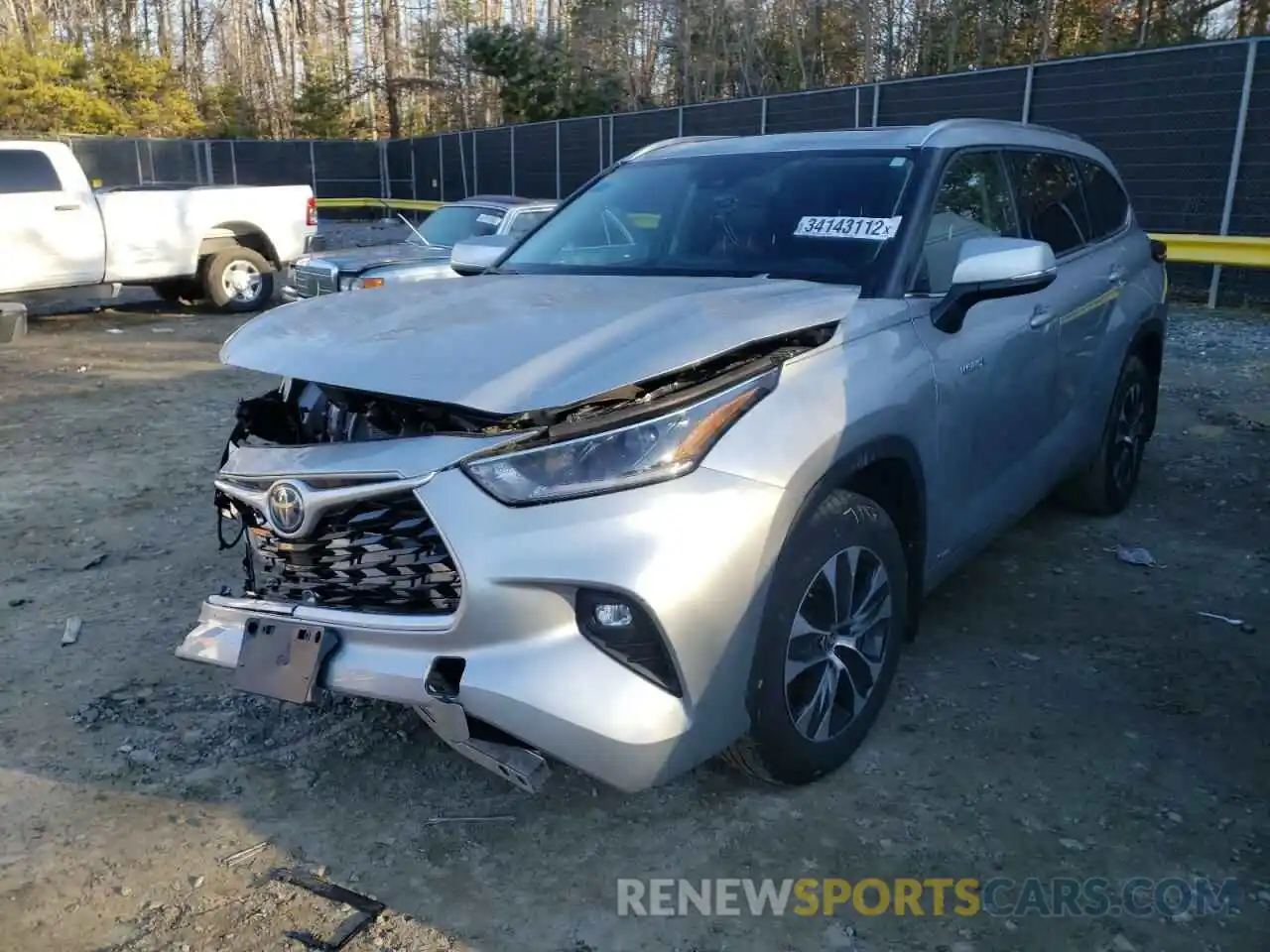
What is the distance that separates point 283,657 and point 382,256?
25.8 feet

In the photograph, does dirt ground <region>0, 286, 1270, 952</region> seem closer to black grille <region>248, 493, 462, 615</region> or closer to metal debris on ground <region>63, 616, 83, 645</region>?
metal debris on ground <region>63, 616, 83, 645</region>

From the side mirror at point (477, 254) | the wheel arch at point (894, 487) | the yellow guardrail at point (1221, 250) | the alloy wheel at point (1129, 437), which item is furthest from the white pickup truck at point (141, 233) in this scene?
the wheel arch at point (894, 487)

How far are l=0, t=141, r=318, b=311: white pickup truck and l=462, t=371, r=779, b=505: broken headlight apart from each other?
36.4ft

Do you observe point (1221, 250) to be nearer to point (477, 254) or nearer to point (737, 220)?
point (737, 220)

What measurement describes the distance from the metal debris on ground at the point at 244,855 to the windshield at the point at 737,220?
217cm

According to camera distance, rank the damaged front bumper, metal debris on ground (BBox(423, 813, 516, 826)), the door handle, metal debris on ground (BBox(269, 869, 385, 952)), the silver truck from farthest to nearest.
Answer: the silver truck, the door handle, metal debris on ground (BBox(423, 813, 516, 826)), metal debris on ground (BBox(269, 869, 385, 952)), the damaged front bumper

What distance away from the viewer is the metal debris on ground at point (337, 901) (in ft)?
8.15

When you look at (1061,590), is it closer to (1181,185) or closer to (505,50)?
(1181,185)

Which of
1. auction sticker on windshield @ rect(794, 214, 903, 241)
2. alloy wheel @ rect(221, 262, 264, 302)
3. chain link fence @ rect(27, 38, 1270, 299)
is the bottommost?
alloy wheel @ rect(221, 262, 264, 302)

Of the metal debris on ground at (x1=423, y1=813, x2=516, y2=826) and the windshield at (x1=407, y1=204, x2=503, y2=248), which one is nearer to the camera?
the metal debris on ground at (x1=423, y1=813, x2=516, y2=826)

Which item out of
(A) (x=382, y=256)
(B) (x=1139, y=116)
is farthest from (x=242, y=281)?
(B) (x=1139, y=116)

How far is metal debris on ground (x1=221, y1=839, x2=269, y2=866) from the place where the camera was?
2785 mm

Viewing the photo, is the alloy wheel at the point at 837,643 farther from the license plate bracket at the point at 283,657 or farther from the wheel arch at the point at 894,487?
the license plate bracket at the point at 283,657

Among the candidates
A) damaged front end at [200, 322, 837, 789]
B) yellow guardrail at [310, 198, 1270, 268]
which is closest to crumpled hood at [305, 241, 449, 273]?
damaged front end at [200, 322, 837, 789]
